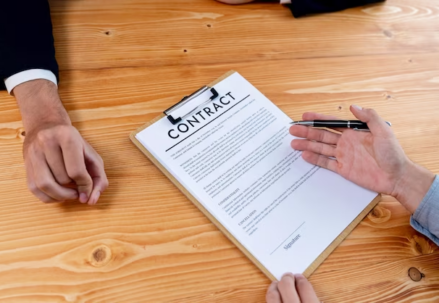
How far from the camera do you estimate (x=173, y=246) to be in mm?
618

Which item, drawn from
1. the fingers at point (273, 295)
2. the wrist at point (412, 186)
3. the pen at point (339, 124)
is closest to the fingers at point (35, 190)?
the fingers at point (273, 295)

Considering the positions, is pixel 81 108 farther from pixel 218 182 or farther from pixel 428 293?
pixel 428 293

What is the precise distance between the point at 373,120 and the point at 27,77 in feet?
2.16

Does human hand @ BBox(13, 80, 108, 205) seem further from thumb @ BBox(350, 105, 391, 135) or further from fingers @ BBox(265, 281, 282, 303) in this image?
thumb @ BBox(350, 105, 391, 135)

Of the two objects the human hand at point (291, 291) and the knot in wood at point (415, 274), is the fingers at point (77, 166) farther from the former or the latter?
the knot in wood at point (415, 274)

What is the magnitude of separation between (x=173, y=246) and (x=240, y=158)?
0.20m

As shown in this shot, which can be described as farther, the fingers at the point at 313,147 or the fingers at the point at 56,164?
the fingers at the point at 313,147

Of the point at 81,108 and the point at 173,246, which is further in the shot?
the point at 81,108

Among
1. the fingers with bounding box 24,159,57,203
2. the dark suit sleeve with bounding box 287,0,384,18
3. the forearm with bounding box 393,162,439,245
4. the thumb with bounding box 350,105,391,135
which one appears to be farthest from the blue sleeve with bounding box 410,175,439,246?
the fingers with bounding box 24,159,57,203

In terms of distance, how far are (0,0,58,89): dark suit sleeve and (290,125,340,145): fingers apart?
0.48 meters

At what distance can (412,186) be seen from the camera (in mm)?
691

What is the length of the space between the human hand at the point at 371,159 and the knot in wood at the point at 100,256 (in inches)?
15.3

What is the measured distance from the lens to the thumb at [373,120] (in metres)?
0.71

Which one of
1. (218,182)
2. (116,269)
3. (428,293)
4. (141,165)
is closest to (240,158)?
(218,182)
